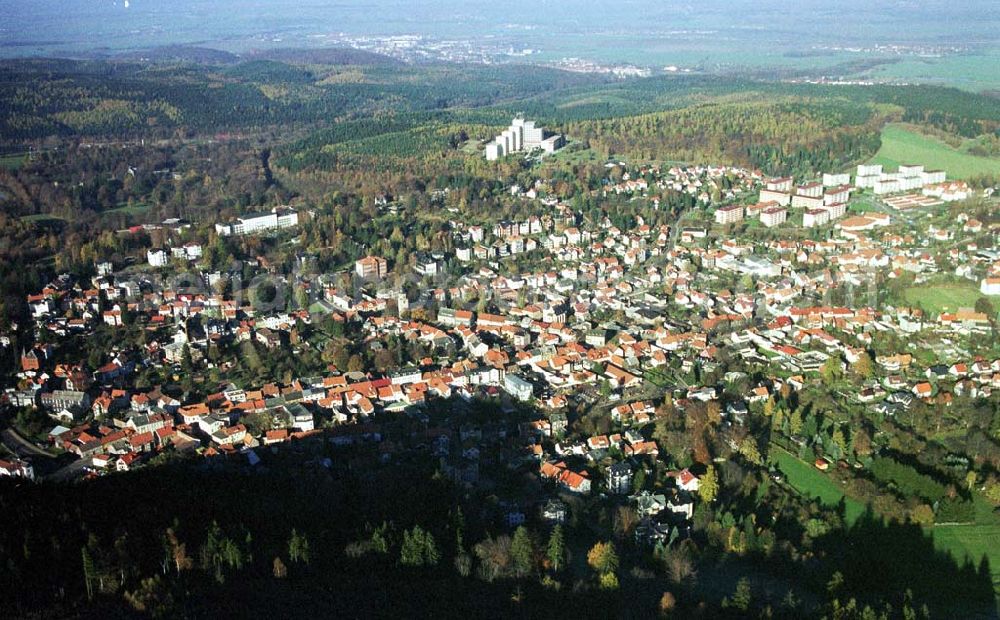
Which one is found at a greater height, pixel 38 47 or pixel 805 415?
pixel 38 47

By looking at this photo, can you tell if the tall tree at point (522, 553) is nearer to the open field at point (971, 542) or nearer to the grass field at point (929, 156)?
the open field at point (971, 542)

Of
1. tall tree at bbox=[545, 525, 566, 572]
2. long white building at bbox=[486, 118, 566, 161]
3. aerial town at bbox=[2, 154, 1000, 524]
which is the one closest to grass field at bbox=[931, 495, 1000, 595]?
aerial town at bbox=[2, 154, 1000, 524]

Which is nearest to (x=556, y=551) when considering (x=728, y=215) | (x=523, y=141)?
(x=728, y=215)

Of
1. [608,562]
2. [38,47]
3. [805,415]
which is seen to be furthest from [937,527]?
[38,47]

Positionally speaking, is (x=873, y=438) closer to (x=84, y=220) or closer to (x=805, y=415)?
(x=805, y=415)

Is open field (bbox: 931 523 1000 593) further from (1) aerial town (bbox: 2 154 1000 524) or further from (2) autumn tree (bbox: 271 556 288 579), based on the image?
(2) autumn tree (bbox: 271 556 288 579)

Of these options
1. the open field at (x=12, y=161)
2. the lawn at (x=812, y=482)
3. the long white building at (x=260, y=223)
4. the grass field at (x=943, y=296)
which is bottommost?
the lawn at (x=812, y=482)

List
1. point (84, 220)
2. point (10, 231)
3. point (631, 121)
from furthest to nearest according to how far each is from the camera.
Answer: point (631, 121) < point (84, 220) < point (10, 231)

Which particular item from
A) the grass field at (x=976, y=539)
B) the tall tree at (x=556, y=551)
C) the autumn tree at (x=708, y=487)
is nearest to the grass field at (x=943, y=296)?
the grass field at (x=976, y=539)
